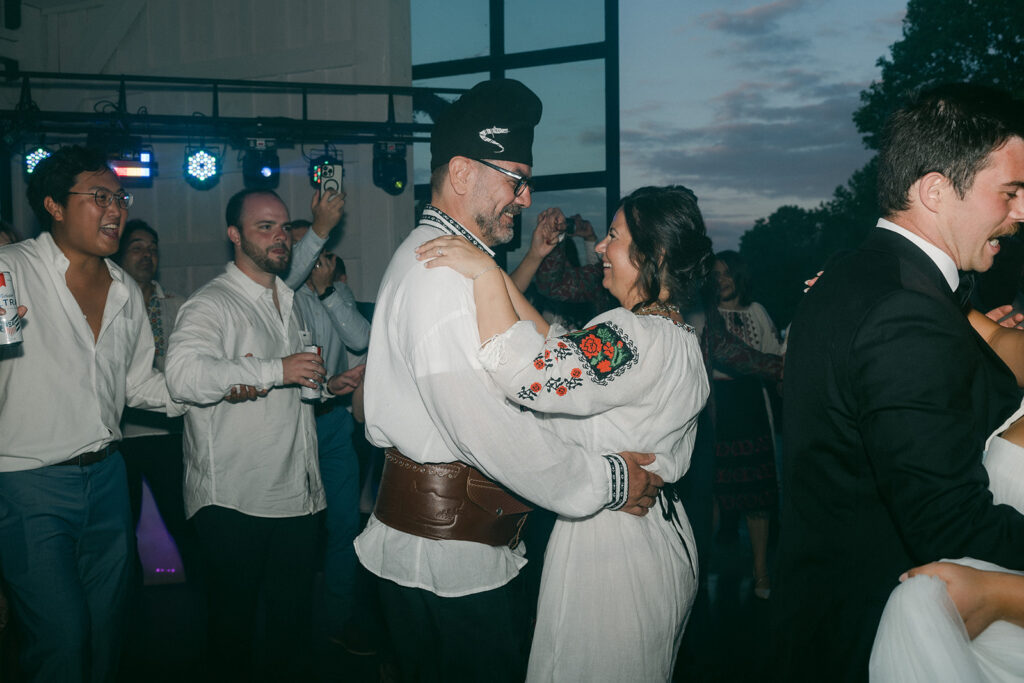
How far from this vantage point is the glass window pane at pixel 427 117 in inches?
266

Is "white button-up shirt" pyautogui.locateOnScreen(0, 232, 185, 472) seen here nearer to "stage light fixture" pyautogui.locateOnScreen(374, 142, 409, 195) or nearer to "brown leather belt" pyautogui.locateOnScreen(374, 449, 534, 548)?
"brown leather belt" pyautogui.locateOnScreen(374, 449, 534, 548)

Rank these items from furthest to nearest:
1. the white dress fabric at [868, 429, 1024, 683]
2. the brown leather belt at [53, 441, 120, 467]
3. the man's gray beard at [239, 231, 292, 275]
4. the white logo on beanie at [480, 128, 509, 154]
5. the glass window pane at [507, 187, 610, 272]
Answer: the glass window pane at [507, 187, 610, 272], the man's gray beard at [239, 231, 292, 275], the brown leather belt at [53, 441, 120, 467], the white logo on beanie at [480, 128, 509, 154], the white dress fabric at [868, 429, 1024, 683]

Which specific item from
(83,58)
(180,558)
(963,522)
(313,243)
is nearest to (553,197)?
(313,243)

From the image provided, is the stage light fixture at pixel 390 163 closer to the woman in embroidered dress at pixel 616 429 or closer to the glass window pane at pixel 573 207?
the glass window pane at pixel 573 207

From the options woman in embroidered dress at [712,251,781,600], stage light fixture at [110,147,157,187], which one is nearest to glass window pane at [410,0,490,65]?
stage light fixture at [110,147,157,187]

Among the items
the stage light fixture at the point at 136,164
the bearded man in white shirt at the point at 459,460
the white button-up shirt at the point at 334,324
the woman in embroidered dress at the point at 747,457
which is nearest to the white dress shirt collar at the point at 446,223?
the bearded man in white shirt at the point at 459,460

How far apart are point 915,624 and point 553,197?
5991mm

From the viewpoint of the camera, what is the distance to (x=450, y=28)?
695 cm

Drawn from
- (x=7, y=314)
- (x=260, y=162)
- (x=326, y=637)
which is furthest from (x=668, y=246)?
(x=260, y=162)

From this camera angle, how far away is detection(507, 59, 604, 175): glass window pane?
637cm

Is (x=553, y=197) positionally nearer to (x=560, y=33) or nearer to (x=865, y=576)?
(x=560, y=33)

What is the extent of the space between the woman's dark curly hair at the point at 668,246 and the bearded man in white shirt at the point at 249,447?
4.23 feet

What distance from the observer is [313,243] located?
3354mm

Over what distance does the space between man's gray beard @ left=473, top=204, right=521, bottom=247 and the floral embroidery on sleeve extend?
0.32 meters
